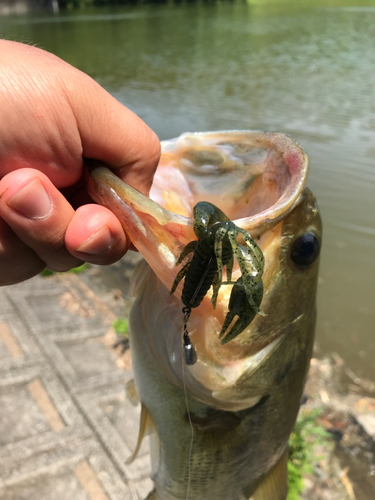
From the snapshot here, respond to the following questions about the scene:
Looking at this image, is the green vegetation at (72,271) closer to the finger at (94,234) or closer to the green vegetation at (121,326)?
the green vegetation at (121,326)

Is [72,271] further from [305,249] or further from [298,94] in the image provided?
[298,94]

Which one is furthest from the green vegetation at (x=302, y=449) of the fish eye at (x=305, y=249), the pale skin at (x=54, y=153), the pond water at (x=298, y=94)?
the pale skin at (x=54, y=153)

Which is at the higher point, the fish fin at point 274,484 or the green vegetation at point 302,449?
the fish fin at point 274,484

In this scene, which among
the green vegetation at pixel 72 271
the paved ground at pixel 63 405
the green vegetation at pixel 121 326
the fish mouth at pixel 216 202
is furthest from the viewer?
the green vegetation at pixel 72 271

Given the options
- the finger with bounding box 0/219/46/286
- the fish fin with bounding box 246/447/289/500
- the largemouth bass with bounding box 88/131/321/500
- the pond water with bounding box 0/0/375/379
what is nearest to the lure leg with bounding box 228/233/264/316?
the largemouth bass with bounding box 88/131/321/500

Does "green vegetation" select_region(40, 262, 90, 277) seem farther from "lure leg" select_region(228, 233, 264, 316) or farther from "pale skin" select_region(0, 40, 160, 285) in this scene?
"lure leg" select_region(228, 233, 264, 316)

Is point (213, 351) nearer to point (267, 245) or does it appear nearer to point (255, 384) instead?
point (255, 384)
